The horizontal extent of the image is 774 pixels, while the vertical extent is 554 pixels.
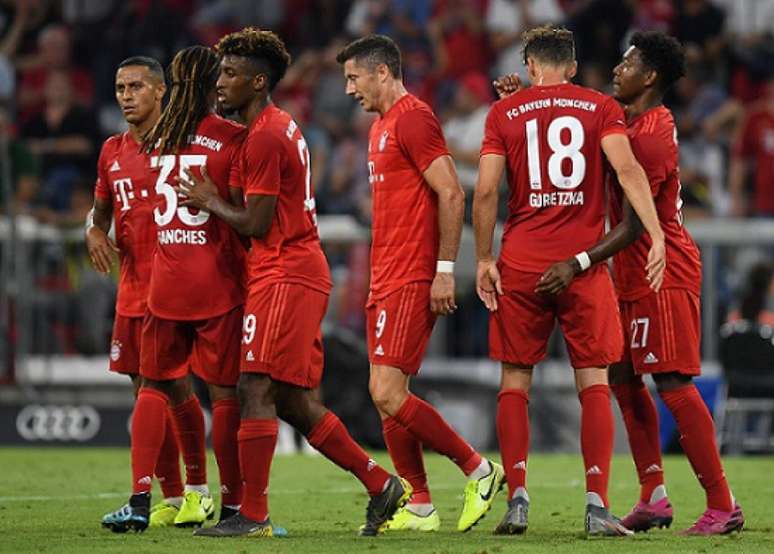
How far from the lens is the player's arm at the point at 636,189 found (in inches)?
321

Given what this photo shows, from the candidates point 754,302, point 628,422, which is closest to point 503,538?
point 628,422

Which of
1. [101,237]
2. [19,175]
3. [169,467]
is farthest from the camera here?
[19,175]

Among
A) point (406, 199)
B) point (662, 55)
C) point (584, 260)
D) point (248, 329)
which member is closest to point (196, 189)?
point (248, 329)

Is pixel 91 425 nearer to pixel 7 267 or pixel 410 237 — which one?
pixel 7 267

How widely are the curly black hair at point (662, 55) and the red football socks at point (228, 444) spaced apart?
262 centimetres

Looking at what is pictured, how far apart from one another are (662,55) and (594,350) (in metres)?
1.55

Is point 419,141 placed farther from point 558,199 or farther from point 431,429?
point 431,429

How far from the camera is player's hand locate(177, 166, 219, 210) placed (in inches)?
328

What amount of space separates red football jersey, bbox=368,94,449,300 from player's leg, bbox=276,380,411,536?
0.67 metres

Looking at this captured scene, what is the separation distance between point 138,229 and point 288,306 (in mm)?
1145

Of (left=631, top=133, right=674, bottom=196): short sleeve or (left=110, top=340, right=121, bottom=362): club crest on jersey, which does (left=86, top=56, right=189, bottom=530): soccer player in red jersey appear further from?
(left=631, top=133, right=674, bottom=196): short sleeve

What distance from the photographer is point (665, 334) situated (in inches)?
340

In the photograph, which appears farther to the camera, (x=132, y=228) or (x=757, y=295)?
(x=757, y=295)

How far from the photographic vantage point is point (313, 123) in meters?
19.6
